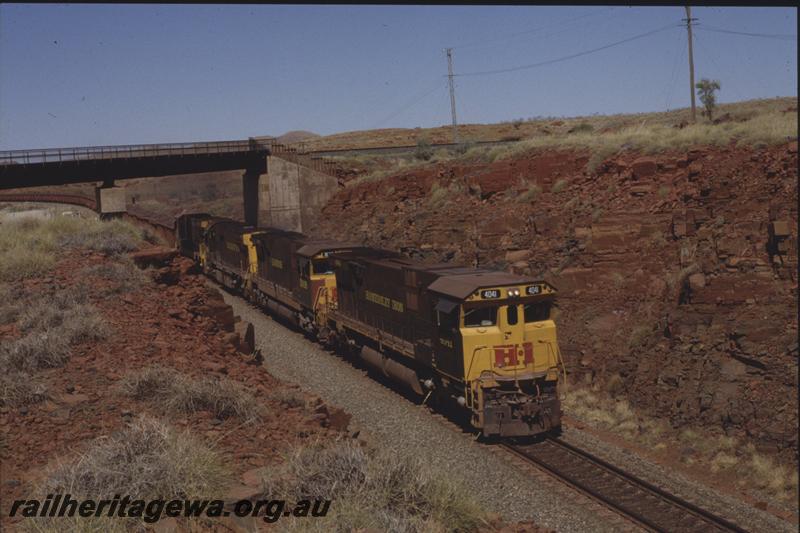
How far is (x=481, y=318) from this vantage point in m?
16.2

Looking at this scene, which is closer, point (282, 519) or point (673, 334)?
point (282, 519)

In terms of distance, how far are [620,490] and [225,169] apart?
40307mm

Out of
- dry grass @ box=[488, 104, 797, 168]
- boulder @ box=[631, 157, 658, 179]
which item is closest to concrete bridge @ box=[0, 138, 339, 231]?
dry grass @ box=[488, 104, 797, 168]

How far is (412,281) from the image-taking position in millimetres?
18531

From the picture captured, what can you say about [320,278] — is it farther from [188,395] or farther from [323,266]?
[188,395]

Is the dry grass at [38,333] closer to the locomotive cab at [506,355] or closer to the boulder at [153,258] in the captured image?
the boulder at [153,258]

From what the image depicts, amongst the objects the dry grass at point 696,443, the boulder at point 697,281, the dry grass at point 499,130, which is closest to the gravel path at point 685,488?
the dry grass at point 696,443

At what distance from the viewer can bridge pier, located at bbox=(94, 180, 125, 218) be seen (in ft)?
141

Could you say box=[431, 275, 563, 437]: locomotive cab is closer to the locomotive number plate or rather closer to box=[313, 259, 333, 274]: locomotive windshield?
the locomotive number plate

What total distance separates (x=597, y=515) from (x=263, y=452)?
20.2 feet

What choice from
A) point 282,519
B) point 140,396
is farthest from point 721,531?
point 140,396

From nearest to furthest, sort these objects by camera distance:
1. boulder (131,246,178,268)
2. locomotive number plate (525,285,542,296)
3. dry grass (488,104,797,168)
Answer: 1. locomotive number plate (525,285,542,296)
2. dry grass (488,104,797,168)
3. boulder (131,246,178,268)

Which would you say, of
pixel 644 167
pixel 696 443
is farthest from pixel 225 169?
pixel 696 443

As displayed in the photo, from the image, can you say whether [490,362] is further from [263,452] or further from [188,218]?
[188,218]
